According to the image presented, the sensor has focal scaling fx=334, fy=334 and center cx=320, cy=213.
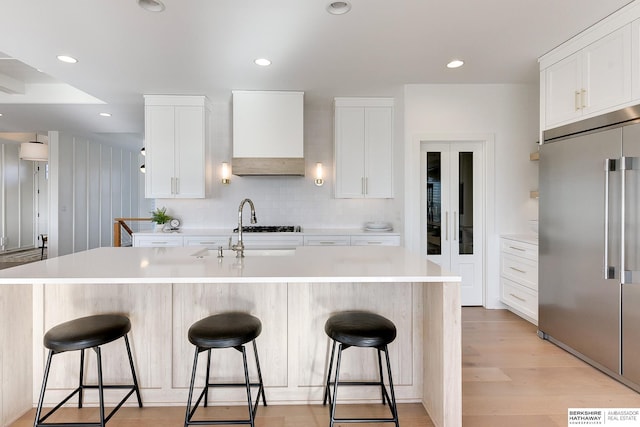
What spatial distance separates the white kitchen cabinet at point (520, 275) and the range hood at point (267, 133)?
2.56 meters

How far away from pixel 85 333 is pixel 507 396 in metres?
2.54

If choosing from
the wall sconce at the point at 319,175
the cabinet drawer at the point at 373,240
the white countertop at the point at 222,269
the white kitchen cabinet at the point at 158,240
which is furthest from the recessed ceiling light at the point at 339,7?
the white kitchen cabinet at the point at 158,240

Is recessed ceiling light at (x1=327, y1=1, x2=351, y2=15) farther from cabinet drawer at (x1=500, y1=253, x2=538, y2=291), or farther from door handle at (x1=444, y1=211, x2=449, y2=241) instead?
cabinet drawer at (x1=500, y1=253, x2=538, y2=291)

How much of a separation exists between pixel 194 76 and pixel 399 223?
9.47ft

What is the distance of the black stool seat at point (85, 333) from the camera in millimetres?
1617

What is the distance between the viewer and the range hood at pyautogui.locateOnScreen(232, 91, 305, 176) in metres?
4.06

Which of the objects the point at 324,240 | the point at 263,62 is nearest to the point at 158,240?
the point at 324,240

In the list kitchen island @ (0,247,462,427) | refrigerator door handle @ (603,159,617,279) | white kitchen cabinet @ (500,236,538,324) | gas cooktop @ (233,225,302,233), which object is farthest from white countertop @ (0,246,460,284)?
gas cooktop @ (233,225,302,233)

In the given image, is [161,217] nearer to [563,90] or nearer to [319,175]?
[319,175]

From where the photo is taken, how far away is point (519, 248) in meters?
3.55

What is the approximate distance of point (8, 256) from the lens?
737 centimetres

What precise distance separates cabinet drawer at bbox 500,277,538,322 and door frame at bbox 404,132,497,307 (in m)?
0.20

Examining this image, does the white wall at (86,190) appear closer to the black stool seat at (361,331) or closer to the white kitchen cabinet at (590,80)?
the black stool seat at (361,331)

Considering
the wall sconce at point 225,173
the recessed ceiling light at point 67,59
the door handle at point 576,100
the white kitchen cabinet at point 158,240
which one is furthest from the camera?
the wall sconce at point 225,173
